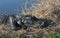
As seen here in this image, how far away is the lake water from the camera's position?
31.9ft

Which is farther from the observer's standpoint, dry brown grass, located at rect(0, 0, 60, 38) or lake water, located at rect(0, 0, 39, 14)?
lake water, located at rect(0, 0, 39, 14)

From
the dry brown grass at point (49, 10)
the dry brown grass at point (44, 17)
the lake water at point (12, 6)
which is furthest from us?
the lake water at point (12, 6)

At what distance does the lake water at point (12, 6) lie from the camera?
971cm

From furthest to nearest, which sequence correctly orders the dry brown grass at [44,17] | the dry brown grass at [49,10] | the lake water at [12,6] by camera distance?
1. the lake water at [12,6]
2. the dry brown grass at [49,10]
3. the dry brown grass at [44,17]

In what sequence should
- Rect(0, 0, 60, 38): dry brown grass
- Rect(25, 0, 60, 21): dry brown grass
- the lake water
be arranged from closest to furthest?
Rect(0, 0, 60, 38): dry brown grass → Rect(25, 0, 60, 21): dry brown grass → the lake water

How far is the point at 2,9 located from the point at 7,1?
28.3 inches

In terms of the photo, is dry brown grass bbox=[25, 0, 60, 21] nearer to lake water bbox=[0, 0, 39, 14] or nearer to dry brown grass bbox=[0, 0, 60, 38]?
dry brown grass bbox=[0, 0, 60, 38]

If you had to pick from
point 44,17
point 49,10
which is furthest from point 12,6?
point 44,17

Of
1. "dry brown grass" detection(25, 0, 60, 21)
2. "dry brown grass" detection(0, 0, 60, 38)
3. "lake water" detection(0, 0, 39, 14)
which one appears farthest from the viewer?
"lake water" detection(0, 0, 39, 14)

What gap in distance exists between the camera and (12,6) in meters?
10.1

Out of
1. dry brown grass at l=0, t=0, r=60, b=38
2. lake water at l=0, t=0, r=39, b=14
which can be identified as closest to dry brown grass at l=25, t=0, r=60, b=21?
dry brown grass at l=0, t=0, r=60, b=38

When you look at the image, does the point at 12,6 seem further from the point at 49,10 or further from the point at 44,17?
the point at 44,17

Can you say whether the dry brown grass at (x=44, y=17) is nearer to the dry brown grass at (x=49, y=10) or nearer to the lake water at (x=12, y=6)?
the dry brown grass at (x=49, y=10)

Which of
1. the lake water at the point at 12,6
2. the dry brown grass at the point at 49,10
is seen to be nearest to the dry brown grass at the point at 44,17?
the dry brown grass at the point at 49,10
